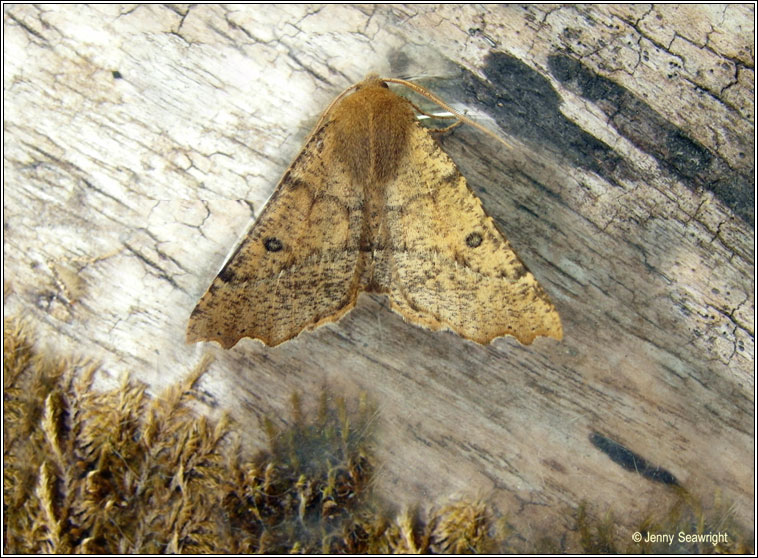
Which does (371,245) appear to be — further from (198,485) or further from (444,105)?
(198,485)

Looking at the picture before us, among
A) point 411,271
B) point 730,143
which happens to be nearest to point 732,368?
point 730,143

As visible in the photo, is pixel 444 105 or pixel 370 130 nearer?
pixel 370 130

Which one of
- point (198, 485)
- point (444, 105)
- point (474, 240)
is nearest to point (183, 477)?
point (198, 485)

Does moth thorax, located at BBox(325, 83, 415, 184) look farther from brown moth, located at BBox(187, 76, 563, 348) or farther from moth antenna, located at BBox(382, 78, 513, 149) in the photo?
moth antenna, located at BBox(382, 78, 513, 149)

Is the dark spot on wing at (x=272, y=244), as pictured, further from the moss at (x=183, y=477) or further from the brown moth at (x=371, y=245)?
the moss at (x=183, y=477)

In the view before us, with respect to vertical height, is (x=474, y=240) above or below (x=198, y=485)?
above

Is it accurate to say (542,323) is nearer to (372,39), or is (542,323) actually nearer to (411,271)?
(411,271)

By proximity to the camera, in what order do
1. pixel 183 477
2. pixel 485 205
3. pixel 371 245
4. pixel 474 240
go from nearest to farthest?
1. pixel 474 240
2. pixel 371 245
3. pixel 485 205
4. pixel 183 477

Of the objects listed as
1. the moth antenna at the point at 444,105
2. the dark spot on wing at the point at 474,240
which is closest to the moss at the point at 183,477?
the dark spot on wing at the point at 474,240
